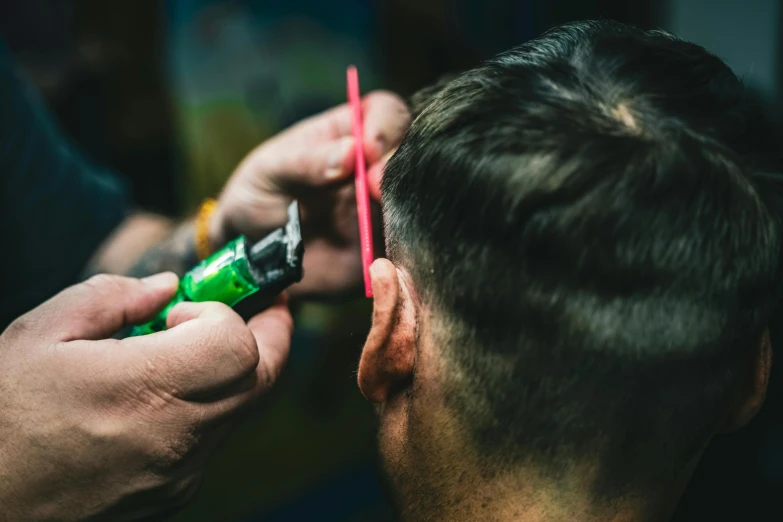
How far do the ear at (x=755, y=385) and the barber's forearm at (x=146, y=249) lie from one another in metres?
1.11

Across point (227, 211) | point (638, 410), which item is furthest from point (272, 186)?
point (638, 410)

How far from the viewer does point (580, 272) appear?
0.68 meters

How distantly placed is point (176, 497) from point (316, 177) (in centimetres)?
59

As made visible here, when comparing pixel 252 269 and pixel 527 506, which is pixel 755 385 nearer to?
pixel 527 506

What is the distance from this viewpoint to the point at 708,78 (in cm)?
74

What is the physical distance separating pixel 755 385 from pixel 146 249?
1322 mm

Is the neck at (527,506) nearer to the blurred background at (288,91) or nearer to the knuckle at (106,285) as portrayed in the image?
the knuckle at (106,285)

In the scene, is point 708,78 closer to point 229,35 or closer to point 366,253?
point 366,253

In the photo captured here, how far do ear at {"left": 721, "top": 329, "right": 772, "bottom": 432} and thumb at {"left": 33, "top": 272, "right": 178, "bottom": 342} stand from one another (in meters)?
0.78

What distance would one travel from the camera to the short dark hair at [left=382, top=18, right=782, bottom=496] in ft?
2.17

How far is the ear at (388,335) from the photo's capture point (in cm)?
77

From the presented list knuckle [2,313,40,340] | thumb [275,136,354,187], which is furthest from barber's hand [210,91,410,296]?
knuckle [2,313,40,340]

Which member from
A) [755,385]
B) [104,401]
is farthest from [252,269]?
[755,385]

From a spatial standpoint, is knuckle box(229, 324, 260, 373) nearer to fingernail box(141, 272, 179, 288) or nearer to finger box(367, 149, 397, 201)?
fingernail box(141, 272, 179, 288)
